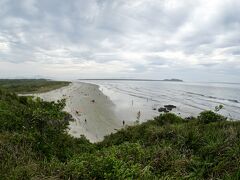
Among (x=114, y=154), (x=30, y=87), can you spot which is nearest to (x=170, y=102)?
(x=30, y=87)

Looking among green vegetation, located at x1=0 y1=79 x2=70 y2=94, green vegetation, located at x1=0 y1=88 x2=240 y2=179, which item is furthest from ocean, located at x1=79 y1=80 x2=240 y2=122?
green vegetation, located at x1=0 y1=79 x2=70 y2=94

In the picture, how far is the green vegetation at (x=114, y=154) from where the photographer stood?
440 cm

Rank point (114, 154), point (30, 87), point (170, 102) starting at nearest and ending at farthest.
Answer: point (114, 154)
point (170, 102)
point (30, 87)

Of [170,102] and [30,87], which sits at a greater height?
[30,87]

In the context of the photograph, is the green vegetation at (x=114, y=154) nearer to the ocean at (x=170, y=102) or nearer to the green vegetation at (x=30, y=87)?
the ocean at (x=170, y=102)

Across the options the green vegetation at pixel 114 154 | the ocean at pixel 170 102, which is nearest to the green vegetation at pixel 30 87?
the ocean at pixel 170 102

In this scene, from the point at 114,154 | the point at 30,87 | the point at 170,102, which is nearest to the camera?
the point at 114,154

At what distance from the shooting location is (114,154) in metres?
5.12

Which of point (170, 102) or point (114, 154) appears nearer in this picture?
point (114, 154)

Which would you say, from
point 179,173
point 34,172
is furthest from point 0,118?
point 179,173

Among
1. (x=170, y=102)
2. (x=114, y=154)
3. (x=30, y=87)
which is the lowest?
(x=170, y=102)

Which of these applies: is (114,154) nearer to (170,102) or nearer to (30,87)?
(170,102)

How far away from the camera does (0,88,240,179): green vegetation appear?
4402 millimetres

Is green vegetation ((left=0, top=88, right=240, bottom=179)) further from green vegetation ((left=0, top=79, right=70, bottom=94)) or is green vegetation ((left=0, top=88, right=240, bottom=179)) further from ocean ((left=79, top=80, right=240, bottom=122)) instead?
green vegetation ((left=0, top=79, right=70, bottom=94))
